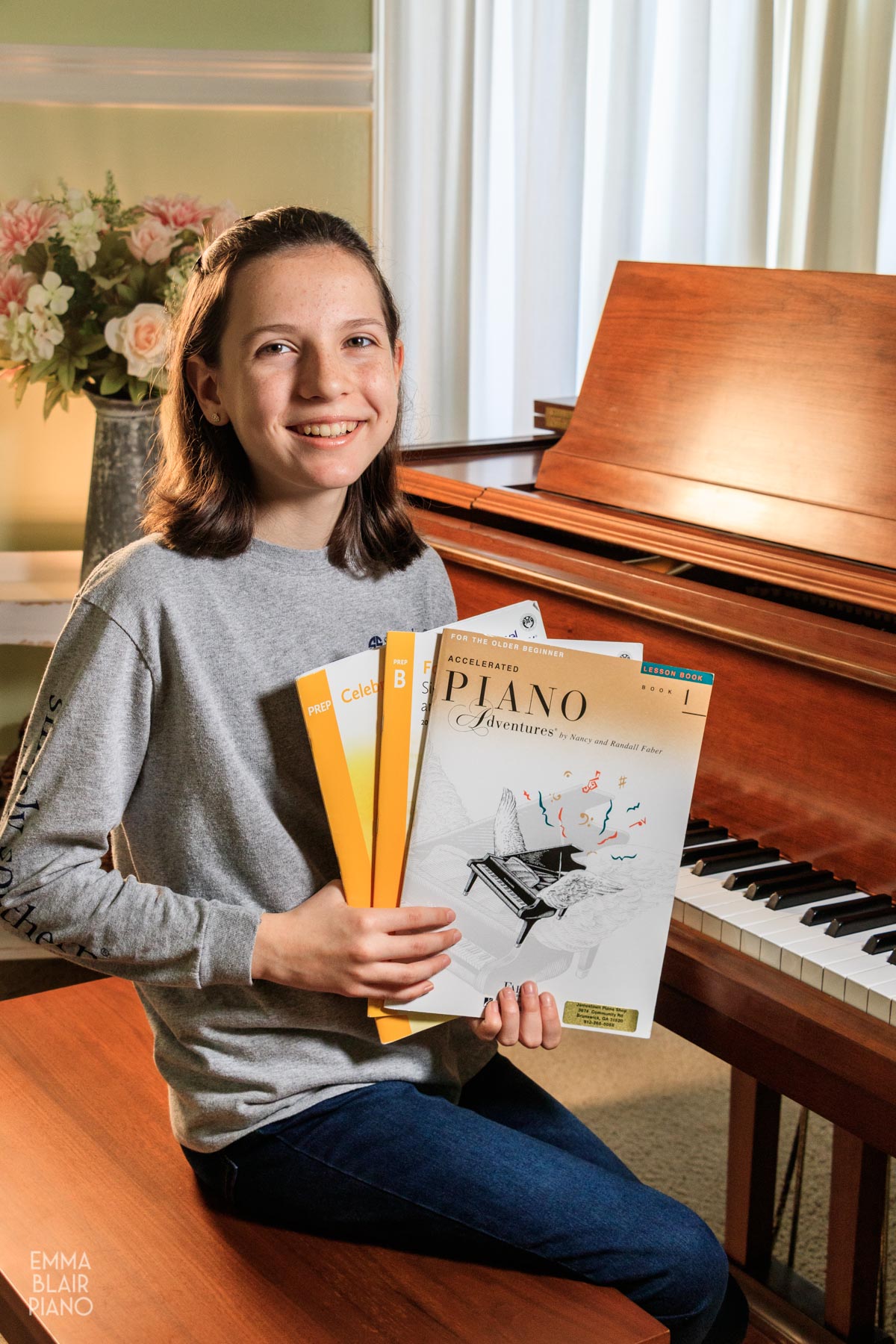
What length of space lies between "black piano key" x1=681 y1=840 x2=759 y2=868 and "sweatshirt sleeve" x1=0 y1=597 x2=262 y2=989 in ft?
1.74

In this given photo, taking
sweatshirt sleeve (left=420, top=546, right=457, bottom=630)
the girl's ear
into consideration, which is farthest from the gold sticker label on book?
the girl's ear

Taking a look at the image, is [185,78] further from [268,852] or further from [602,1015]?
[602,1015]

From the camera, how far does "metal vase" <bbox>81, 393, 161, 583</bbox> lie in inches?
96.0

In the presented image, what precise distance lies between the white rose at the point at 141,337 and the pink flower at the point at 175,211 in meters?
0.17

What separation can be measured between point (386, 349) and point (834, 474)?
576 millimetres

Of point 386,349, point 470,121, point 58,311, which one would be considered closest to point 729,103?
point 470,121

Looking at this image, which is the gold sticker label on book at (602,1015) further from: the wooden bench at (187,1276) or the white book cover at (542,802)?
the wooden bench at (187,1276)

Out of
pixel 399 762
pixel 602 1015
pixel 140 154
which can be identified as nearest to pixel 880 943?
pixel 602 1015

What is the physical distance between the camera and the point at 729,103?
8.87ft

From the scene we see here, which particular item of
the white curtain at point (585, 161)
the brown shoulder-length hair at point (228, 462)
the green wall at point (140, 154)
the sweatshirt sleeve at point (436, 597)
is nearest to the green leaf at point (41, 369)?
the green wall at point (140, 154)

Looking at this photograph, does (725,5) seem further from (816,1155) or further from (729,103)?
(816,1155)

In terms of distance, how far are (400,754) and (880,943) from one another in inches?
18.8

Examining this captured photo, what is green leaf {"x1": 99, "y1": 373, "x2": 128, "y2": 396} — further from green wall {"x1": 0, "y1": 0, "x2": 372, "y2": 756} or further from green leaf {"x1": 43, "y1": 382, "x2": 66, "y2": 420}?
green wall {"x1": 0, "y1": 0, "x2": 372, "y2": 756}

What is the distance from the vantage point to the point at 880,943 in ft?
3.98
